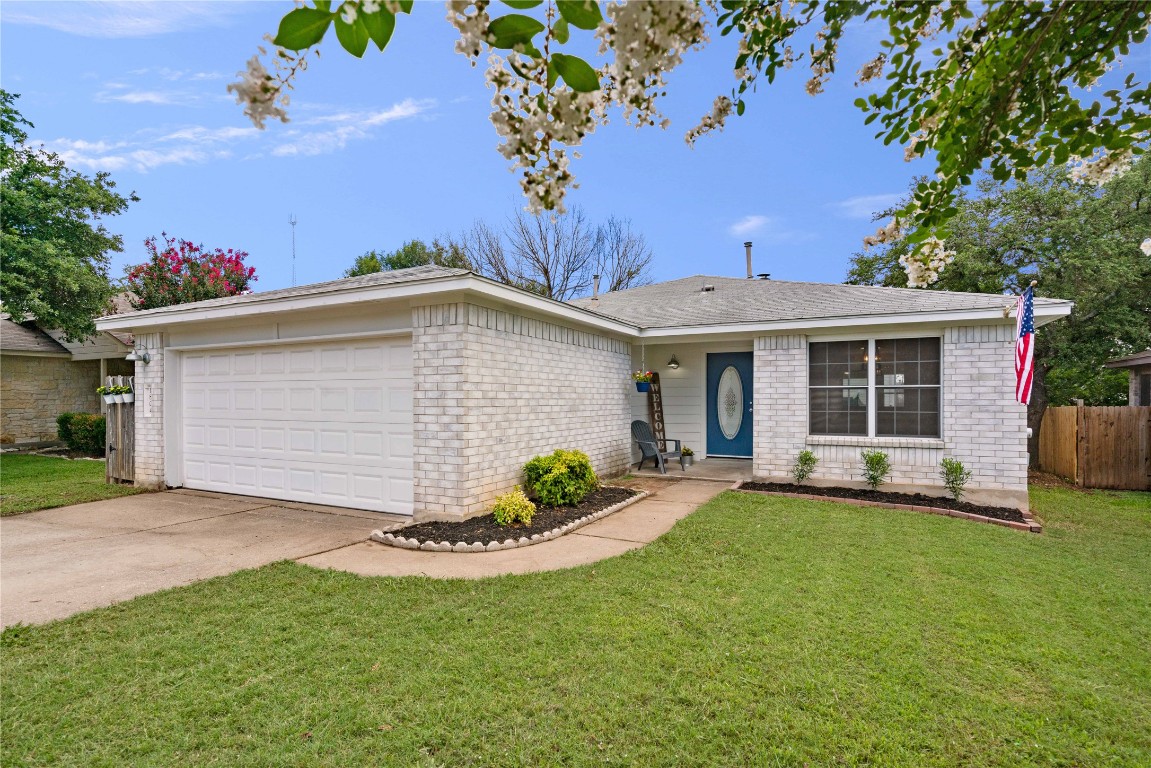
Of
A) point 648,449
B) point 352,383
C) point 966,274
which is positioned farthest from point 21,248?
point 966,274

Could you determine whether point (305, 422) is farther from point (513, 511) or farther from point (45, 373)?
point (45, 373)

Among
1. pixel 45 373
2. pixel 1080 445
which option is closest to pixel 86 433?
pixel 45 373

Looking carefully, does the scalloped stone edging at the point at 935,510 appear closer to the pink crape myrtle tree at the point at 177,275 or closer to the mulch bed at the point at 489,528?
the mulch bed at the point at 489,528

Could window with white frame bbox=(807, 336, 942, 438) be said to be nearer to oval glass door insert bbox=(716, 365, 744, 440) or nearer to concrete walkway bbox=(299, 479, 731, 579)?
oval glass door insert bbox=(716, 365, 744, 440)

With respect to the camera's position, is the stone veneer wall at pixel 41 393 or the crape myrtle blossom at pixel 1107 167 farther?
the stone veneer wall at pixel 41 393

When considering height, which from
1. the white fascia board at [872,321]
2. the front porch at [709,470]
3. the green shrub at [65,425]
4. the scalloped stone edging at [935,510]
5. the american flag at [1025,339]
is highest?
the white fascia board at [872,321]

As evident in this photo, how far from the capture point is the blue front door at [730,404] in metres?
10.5

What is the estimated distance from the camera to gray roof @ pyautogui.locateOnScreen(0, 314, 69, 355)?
46.7ft

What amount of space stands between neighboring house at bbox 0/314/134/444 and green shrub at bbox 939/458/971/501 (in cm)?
1764

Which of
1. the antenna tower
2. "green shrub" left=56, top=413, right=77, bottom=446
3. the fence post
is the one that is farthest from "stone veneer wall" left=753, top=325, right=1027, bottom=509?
"green shrub" left=56, top=413, right=77, bottom=446

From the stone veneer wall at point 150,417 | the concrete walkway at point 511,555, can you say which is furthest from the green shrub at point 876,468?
the stone veneer wall at point 150,417

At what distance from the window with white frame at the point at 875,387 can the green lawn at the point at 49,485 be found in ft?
34.4

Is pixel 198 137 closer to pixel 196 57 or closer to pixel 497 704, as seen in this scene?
pixel 196 57

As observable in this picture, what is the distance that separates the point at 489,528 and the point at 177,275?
15.6 m
